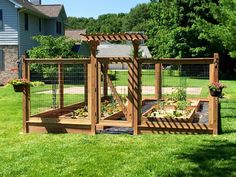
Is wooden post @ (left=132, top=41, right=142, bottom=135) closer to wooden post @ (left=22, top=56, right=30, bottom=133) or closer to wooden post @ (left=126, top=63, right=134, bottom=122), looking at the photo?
wooden post @ (left=126, top=63, right=134, bottom=122)

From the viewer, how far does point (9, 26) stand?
1155 inches

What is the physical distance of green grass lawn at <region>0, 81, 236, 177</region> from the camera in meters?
6.49

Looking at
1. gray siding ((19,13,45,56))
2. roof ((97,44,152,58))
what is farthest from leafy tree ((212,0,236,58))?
roof ((97,44,152,58))

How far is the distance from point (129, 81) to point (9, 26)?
21.5 meters

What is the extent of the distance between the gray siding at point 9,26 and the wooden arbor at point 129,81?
67.8ft

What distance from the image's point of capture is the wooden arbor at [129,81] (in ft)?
31.1

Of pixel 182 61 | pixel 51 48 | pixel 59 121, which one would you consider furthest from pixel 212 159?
pixel 51 48

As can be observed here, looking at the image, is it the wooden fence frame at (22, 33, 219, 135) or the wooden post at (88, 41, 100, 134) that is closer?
the wooden fence frame at (22, 33, 219, 135)

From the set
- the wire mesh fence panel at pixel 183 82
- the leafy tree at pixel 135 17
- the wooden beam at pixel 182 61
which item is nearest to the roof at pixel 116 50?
the wire mesh fence panel at pixel 183 82

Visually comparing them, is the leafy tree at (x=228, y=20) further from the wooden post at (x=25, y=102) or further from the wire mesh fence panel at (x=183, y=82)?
the wooden post at (x=25, y=102)

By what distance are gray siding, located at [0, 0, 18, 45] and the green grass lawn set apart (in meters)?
20.1

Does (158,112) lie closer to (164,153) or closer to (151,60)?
(151,60)

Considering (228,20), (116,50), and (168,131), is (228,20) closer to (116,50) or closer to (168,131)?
(168,131)

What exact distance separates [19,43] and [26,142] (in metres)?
21.6
